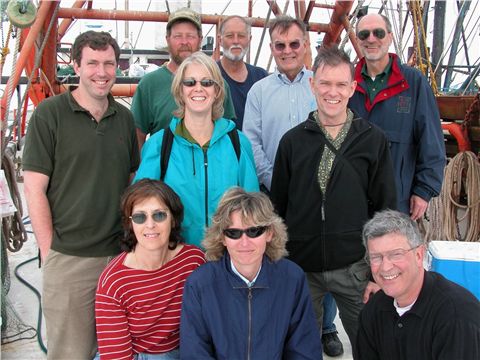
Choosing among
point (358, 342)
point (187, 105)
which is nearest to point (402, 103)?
point (187, 105)

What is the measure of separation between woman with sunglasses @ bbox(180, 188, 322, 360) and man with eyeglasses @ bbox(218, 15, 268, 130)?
1286 millimetres

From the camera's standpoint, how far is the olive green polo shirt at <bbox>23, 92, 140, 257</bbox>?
231 cm

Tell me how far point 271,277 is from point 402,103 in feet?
3.74

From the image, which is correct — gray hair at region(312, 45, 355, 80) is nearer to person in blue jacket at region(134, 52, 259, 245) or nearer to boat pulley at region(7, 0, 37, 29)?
person in blue jacket at region(134, 52, 259, 245)

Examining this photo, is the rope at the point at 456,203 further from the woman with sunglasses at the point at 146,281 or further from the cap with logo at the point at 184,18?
the woman with sunglasses at the point at 146,281

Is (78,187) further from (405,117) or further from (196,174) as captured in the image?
(405,117)

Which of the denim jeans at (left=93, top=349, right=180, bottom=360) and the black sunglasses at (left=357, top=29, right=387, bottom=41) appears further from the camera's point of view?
the black sunglasses at (left=357, top=29, right=387, bottom=41)

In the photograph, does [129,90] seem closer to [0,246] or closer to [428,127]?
[0,246]

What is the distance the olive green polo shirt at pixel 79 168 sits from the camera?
2.31m

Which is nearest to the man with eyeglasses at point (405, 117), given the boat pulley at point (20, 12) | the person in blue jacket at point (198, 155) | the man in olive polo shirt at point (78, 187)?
the person in blue jacket at point (198, 155)

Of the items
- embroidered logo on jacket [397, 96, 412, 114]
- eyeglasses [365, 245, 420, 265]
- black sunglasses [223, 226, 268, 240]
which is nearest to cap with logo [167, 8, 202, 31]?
embroidered logo on jacket [397, 96, 412, 114]

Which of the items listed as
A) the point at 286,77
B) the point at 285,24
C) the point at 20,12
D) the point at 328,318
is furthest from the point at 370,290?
the point at 20,12

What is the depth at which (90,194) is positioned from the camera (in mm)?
2355

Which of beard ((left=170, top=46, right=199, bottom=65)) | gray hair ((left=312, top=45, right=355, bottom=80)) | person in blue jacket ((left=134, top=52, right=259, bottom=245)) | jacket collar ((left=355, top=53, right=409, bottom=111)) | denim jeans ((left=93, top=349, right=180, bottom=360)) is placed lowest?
denim jeans ((left=93, top=349, right=180, bottom=360))
